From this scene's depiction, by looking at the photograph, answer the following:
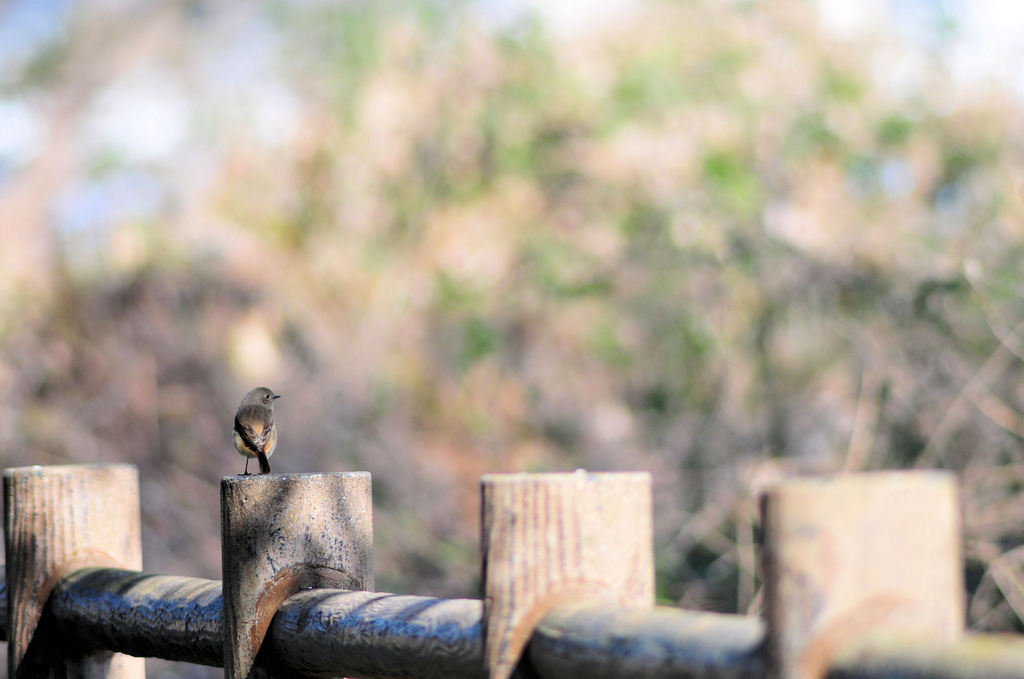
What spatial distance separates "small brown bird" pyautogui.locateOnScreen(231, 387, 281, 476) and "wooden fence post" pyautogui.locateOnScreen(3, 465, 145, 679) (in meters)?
0.26

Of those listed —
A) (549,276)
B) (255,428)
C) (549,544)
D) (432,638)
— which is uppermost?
(549,276)

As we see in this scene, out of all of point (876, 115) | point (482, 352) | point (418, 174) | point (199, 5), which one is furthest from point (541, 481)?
point (199, 5)

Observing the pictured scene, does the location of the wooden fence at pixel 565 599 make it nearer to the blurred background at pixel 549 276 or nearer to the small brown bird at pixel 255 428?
the small brown bird at pixel 255 428

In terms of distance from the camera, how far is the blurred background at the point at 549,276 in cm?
509

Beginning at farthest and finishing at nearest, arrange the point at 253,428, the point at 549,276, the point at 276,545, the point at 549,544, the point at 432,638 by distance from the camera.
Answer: the point at 549,276 < the point at 253,428 < the point at 276,545 < the point at 432,638 < the point at 549,544

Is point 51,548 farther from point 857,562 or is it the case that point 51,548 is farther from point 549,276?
point 549,276

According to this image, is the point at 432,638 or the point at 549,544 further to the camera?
the point at 432,638

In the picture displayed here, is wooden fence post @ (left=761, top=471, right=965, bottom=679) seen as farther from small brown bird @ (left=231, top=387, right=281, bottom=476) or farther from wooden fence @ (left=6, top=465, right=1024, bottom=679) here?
small brown bird @ (left=231, top=387, right=281, bottom=476)

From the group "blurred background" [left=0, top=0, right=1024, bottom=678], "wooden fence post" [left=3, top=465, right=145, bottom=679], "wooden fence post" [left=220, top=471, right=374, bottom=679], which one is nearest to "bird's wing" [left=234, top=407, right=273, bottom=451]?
"wooden fence post" [left=3, top=465, right=145, bottom=679]

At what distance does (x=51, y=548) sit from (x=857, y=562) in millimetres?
1614

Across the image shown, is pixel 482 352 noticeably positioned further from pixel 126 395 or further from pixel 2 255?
pixel 2 255

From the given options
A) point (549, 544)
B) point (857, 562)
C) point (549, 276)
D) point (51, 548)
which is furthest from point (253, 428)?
point (549, 276)

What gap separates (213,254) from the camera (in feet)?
27.3

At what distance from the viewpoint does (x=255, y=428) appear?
2033mm
